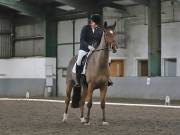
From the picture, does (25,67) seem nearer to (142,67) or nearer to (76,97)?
(142,67)

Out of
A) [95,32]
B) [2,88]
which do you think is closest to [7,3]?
[2,88]

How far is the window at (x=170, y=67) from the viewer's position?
31544 millimetres

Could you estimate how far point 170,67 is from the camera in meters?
31.8

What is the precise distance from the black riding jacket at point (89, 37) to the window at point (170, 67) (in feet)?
63.7

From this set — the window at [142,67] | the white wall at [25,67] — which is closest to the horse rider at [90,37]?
the window at [142,67]

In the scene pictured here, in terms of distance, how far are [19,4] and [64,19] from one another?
3831 millimetres

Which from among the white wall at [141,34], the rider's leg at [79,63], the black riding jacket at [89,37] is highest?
the white wall at [141,34]

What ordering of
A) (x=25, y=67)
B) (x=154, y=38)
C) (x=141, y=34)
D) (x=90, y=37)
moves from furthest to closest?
1. (x=25, y=67)
2. (x=141, y=34)
3. (x=154, y=38)
4. (x=90, y=37)

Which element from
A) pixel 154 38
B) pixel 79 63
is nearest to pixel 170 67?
pixel 154 38

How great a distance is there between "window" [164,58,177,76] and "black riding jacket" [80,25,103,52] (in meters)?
19.4

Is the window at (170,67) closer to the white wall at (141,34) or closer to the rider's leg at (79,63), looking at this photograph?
the white wall at (141,34)

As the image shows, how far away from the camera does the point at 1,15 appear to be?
41281mm

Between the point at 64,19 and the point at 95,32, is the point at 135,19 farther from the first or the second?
the point at 95,32

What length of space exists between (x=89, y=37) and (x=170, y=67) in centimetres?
1977
